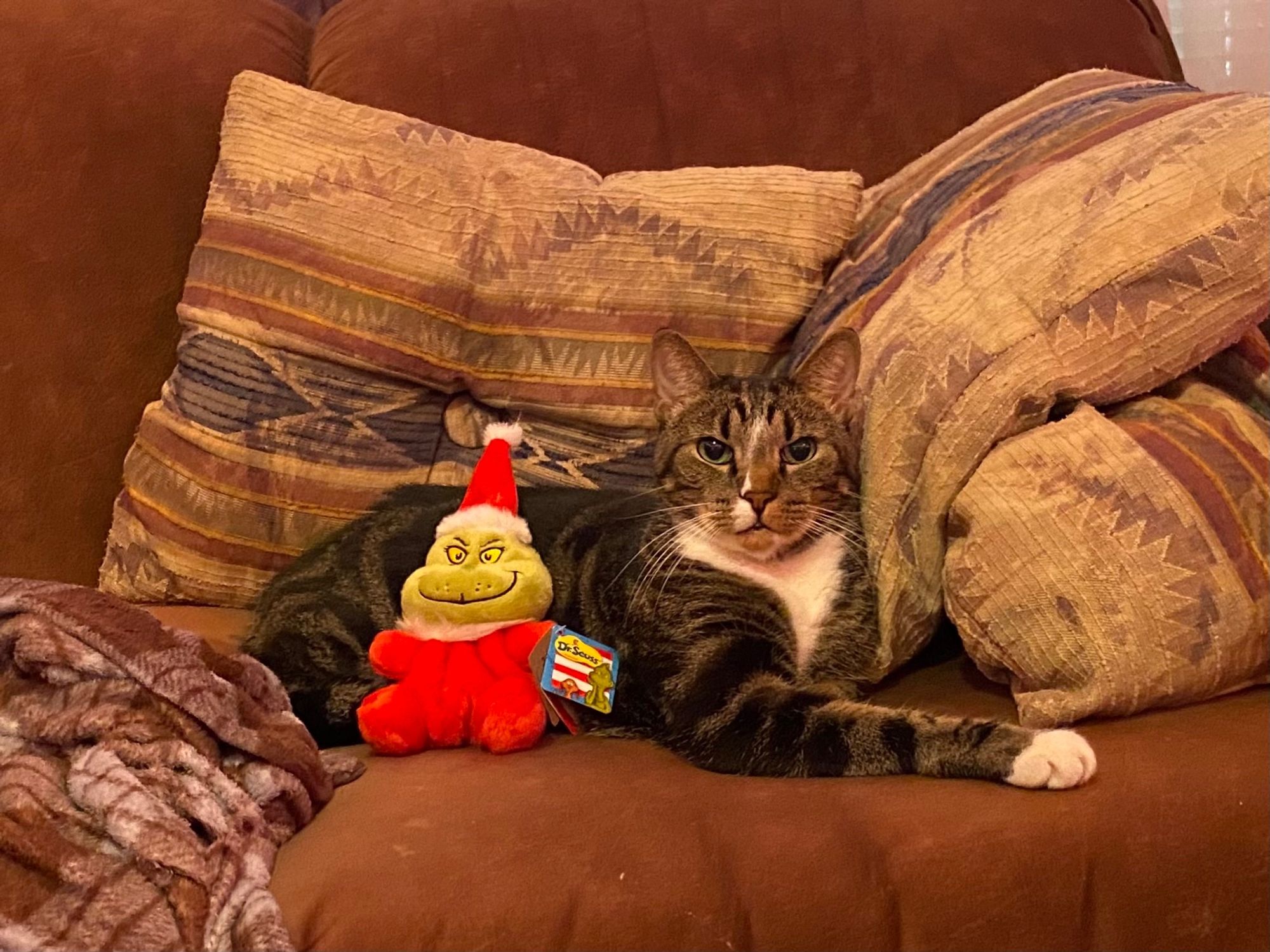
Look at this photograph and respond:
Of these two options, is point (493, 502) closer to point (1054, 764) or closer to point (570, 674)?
point (570, 674)

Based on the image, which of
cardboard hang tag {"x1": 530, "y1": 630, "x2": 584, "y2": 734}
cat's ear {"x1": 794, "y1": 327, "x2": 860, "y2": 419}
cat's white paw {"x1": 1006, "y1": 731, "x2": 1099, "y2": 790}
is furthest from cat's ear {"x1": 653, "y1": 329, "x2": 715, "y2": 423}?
cat's white paw {"x1": 1006, "y1": 731, "x2": 1099, "y2": 790}

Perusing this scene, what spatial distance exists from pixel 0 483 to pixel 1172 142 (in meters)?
1.58

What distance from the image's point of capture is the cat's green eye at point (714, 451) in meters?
1.35

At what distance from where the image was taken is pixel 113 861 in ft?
3.01

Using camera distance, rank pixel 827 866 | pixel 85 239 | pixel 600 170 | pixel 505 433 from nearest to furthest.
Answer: pixel 827 866 → pixel 505 433 → pixel 85 239 → pixel 600 170

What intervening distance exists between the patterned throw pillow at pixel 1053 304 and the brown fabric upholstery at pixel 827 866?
0.24m

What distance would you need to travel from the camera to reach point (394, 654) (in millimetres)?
1256

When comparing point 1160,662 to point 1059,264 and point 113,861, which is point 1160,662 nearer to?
point 1059,264

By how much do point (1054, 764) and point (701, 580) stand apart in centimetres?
46

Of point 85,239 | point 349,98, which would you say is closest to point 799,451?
point 349,98

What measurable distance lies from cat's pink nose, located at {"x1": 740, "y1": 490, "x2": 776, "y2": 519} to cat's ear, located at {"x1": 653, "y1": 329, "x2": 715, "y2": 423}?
0.19 metres

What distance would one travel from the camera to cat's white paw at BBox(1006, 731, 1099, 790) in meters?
0.99

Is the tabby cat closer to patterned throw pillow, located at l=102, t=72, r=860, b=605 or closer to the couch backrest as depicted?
patterned throw pillow, located at l=102, t=72, r=860, b=605

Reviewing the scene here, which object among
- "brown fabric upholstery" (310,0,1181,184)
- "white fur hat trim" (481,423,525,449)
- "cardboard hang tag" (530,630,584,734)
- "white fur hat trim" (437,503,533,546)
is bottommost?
"cardboard hang tag" (530,630,584,734)
